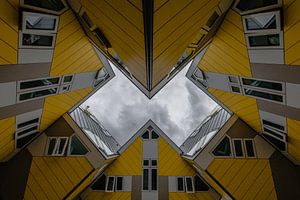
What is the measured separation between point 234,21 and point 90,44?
5703mm

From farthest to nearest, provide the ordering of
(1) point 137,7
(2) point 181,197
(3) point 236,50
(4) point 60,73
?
1. (2) point 181,197
2. (4) point 60,73
3. (3) point 236,50
4. (1) point 137,7

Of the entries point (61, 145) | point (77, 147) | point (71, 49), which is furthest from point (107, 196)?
point (71, 49)

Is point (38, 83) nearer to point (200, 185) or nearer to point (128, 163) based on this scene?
point (128, 163)

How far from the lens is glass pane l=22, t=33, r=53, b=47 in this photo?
6645 millimetres

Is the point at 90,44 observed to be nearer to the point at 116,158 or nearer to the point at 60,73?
the point at 60,73

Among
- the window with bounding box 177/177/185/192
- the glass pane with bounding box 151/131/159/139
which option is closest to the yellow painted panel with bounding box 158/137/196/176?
the window with bounding box 177/177/185/192

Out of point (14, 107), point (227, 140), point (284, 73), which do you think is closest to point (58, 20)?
point (14, 107)

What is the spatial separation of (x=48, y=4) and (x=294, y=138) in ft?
32.2

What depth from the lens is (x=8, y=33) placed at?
5.98 metres

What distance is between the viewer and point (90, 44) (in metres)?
9.62

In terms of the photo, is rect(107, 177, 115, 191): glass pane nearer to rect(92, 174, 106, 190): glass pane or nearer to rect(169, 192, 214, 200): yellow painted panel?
rect(92, 174, 106, 190): glass pane

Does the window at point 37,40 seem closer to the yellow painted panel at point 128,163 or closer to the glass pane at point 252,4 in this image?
the glass pane at point 252,4

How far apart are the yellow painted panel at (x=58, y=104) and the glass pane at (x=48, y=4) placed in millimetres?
4894

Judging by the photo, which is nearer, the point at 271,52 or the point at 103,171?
the point at 271,52
